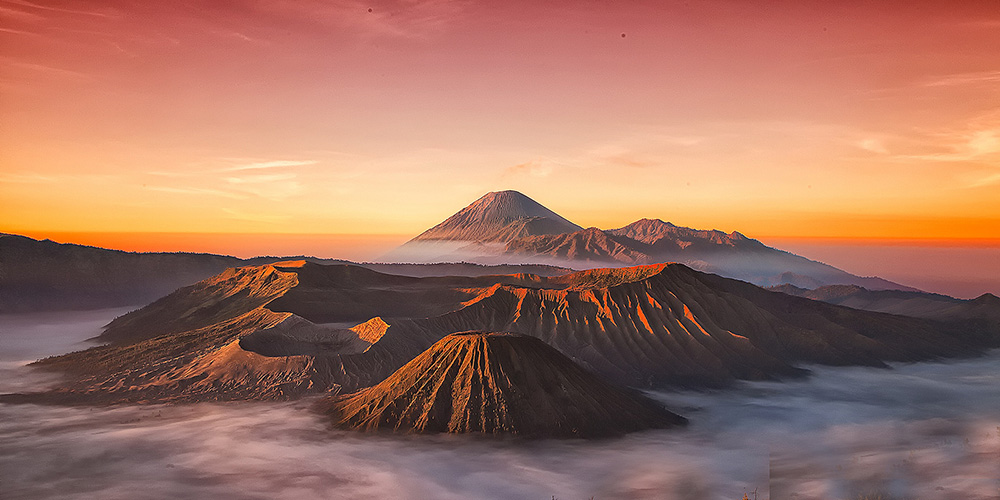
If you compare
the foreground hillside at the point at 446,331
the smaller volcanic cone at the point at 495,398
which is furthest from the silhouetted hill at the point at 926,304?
the smaller volcanic cone at the point at 495,398

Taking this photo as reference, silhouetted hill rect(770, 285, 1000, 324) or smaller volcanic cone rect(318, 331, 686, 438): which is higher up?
silhouetted hill rect(770, 285, 1000, 324)

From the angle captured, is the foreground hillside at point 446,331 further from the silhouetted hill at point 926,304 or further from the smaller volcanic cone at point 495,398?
the smaller volcanic cone at point 495,398

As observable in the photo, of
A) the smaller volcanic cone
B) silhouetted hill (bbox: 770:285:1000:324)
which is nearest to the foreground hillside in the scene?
silhouetted hill (bbox: 770:285:1000:324)

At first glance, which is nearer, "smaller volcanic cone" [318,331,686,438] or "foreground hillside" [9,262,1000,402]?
"smaller volcanic cone" [318,331,686,438]

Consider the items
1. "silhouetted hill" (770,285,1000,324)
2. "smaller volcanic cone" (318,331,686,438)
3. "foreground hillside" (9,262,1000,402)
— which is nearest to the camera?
"smaller volcanic cone" (318,331,686,438)

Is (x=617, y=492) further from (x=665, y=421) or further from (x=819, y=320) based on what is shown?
(x=819, y=320)

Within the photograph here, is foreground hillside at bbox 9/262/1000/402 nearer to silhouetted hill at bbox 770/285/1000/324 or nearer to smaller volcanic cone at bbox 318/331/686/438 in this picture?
silhouetted hill at bbox 770/285/1000/324
